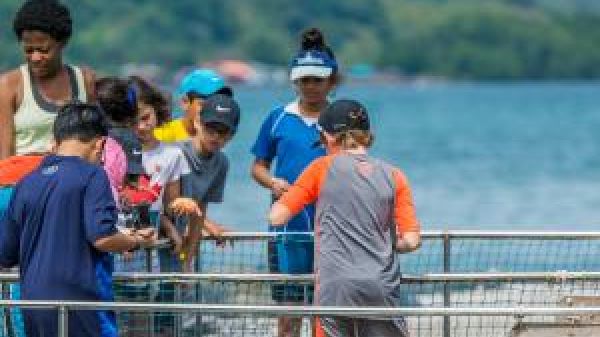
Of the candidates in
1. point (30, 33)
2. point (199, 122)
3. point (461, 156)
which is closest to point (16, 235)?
point (30, 33)

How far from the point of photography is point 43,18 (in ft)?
32.7

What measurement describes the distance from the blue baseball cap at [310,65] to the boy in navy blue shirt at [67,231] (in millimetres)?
2351

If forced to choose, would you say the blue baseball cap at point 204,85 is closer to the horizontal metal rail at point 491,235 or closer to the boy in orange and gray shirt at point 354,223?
the horizontal metal rail at point 491,235

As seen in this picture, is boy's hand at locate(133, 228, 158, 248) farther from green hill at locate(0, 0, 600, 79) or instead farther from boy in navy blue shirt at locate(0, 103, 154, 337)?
green hill at locate(0, 0, 600, 79)

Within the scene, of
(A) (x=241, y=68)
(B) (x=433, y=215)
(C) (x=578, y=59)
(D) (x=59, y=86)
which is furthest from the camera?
(C) (x=578, y=59)

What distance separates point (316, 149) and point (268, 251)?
0.59 m

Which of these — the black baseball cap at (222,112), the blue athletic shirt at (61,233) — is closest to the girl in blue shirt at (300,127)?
the black baseball cap at (222,112)

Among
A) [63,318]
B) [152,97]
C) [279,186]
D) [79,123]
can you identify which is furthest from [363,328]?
[152,97]

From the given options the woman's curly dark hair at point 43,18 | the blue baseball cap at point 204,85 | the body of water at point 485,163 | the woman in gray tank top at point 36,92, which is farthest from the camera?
the body of water at point 485,163

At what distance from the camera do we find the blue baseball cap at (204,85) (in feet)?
37.1

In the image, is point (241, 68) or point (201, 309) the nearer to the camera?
point (201, 309)

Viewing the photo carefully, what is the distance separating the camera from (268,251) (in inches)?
439

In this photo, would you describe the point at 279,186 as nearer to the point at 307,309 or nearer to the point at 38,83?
the point at 38,83

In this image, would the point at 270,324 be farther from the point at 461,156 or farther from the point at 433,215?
the point at 461,156
